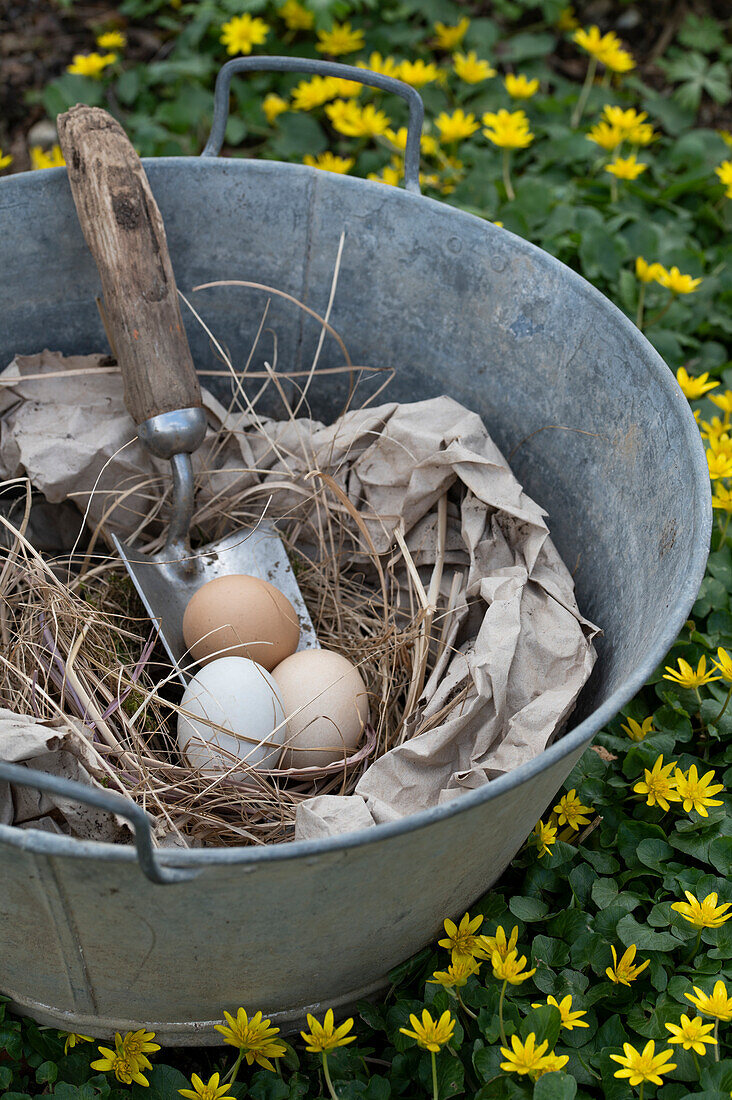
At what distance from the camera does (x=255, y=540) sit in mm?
1491

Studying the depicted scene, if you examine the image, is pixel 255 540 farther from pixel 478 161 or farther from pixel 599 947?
pixel 478 161

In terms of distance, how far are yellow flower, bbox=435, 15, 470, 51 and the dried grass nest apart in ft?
4.43

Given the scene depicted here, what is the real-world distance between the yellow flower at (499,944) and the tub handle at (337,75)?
3.25 feet

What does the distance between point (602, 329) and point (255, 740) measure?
68cm

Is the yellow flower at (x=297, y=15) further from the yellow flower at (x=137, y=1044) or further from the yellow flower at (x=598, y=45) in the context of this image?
the yellow flower at (x=137, y=1044)

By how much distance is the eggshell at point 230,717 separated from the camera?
3.88 feet

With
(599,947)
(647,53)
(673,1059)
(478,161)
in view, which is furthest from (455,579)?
(647,53)

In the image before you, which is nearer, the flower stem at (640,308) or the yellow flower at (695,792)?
the yellow flower at (695,792)

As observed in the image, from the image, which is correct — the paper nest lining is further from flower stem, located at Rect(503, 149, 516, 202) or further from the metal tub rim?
flower stem, located at Rect(503, 149, 516, 202)

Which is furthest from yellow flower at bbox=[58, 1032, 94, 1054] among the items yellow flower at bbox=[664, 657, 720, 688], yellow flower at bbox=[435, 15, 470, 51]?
yellow flower at bbox=[435, 15, 470, 51]

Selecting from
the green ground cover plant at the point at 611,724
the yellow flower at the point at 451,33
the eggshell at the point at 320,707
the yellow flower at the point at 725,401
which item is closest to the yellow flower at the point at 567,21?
the green ground cover plant at the point at 611,724

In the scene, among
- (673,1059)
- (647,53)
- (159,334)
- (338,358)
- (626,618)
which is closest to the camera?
(673,1059)

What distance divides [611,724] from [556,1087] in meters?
0.56

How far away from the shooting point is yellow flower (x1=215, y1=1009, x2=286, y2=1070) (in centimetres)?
100
